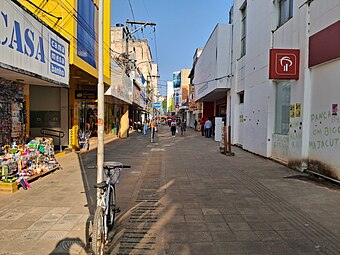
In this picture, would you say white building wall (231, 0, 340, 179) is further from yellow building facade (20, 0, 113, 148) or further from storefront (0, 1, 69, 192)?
storefront (0, 1, 69, 192)

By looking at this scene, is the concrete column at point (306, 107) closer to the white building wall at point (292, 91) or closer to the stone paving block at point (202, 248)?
the white building wall at point (292, 91)

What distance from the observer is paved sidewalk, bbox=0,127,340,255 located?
157 inches

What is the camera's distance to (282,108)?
37.3 ft

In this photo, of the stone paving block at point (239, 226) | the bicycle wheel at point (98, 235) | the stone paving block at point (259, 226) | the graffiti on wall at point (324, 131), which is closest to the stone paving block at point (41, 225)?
the bicycle wheel at point (98, 235)

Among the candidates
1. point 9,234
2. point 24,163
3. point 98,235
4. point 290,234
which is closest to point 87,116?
point 24,163

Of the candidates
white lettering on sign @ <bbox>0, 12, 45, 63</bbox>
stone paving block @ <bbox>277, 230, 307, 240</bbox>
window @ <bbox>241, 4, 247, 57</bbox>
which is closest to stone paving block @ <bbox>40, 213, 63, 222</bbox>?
white lettering on sign @ <bbox>0, 12, 45, 63</bbox>

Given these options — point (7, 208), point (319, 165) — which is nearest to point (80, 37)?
point (7, 208)

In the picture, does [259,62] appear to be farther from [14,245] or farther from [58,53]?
[14,245]

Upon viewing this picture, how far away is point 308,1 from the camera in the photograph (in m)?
8.93

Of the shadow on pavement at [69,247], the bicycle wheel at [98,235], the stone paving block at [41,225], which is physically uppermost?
the bicycle wheel at [98,235]

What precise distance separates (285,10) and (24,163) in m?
10.6

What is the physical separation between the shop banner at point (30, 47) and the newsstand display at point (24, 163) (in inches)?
78.9

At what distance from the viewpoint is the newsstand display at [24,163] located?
6750 mm

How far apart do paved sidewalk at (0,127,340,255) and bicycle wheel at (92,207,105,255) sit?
1.30ft
